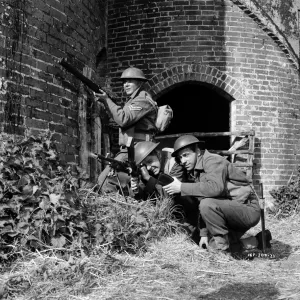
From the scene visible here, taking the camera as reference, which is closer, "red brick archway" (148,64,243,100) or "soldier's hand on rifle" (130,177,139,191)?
"soldier's hand on rifle" (130,177,139,191)

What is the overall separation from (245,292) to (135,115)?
2.38 meters

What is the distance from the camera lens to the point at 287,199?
8258mm

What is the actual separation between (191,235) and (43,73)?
2.21 metres

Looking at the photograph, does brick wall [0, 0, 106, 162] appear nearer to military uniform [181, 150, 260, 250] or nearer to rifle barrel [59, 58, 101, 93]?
rifle barrel [59, 58, 101, 93]

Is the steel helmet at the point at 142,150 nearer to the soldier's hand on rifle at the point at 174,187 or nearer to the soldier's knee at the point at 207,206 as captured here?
the soldier's hand on rifle at the point at 174,187

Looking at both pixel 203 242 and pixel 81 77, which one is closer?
pixel 203 242

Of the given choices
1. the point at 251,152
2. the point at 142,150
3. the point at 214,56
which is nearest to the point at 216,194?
the point at 142,150

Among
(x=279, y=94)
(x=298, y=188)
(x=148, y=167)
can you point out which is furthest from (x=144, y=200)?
(x=279, y=94)

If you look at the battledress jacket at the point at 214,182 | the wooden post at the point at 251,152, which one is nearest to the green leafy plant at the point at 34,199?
the battledress jacket at the point at 214,182

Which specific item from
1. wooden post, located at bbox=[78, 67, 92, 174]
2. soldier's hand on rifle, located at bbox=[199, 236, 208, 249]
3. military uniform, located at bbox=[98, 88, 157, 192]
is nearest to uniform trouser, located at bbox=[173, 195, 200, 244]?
soldier's hand on rifle, located at bbox=[199, 236, 208, 249]

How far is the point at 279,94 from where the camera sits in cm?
876

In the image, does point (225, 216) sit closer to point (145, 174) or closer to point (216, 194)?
point (216, 194)

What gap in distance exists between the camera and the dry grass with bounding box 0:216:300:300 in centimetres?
333

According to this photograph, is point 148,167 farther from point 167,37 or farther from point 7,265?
point 167,37
